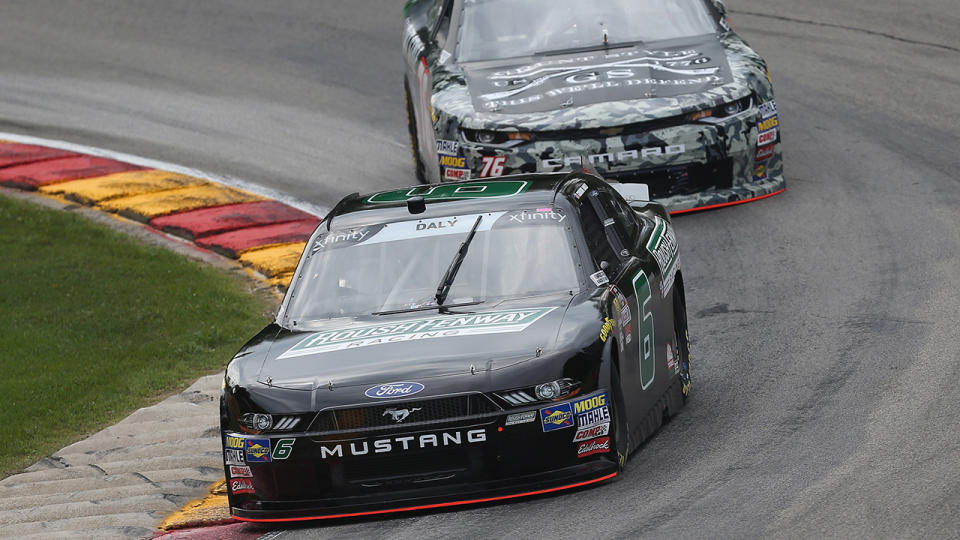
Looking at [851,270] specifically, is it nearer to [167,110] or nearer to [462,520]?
[462,520]

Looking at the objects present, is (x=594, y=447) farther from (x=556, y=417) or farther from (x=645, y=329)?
(x=645, y=329)

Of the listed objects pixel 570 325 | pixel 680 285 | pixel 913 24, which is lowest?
pixel 913 24

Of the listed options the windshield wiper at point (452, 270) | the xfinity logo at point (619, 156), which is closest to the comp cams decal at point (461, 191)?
the windshield wiper at point (452, 270)

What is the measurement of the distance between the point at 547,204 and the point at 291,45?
37.8ft

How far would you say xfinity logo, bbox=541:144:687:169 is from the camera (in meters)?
11.6

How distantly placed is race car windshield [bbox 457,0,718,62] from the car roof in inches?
173

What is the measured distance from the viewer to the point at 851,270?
34.9 ft

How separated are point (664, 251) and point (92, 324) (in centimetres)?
474

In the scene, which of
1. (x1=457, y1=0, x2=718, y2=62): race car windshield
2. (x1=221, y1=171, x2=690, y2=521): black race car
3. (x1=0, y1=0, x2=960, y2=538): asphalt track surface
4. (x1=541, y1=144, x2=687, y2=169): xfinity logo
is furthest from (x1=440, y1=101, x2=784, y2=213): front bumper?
(x1=221, y1=171, x2=690, y2=521): black race car

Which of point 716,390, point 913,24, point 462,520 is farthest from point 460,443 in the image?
point 913,24

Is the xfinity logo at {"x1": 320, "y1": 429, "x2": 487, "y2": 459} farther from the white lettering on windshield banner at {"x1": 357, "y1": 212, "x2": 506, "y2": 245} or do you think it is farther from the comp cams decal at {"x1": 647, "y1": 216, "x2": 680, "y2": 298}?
the comp cams decal at {"x1": 647, "y1": 216, "x2": 680, "y2": 298}

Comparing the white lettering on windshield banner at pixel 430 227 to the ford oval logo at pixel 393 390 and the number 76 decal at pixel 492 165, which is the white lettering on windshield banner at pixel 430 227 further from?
the number 76 decal at pixel 492 165

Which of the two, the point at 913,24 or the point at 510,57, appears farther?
the point at 913,24

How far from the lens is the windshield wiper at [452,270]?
24.6ft
